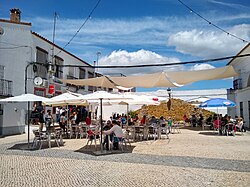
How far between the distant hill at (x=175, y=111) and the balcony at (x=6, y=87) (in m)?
15.5

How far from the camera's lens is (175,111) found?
28219mm

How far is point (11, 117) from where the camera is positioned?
15.1m

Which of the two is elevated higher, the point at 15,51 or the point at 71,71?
the point at 71,71

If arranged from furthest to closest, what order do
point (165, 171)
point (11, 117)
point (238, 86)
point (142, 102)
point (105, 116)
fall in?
point (105, 116), point (238, 86), point (11, 117), point (142, 102), point (165, 171)

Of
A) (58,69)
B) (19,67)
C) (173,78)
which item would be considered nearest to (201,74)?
(173,78)

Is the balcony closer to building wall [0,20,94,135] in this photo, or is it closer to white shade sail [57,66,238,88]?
building wall [0,20,94,135]

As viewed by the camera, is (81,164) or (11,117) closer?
(81,164)

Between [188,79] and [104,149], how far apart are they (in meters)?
5.29

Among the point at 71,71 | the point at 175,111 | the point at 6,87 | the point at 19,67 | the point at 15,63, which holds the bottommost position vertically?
the point at 175,111

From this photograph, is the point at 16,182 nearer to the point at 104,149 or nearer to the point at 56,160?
the point at 56,160

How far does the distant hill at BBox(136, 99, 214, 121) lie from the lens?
90.6 ft

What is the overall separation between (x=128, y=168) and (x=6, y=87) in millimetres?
10748

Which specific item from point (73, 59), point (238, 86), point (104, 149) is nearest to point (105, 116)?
point (73, 59)

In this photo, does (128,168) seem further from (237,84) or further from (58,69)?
(237,84)
